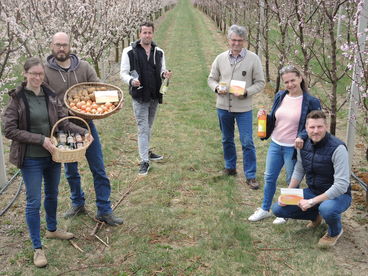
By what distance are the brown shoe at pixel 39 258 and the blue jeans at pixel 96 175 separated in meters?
0.86

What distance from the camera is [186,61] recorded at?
50.2ft

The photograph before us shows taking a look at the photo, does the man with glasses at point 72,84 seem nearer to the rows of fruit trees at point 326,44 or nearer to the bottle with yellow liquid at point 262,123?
the bottle with yellow liquid at point 262,123

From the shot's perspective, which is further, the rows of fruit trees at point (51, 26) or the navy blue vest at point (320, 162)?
the rows of fruit trees at point (51, 26)

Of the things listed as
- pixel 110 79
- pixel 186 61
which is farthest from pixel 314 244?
pixel 186 61

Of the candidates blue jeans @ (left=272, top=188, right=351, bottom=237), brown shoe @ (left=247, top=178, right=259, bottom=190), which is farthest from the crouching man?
brown shoe @ (left=247, top=178, right=259, bottom=190)

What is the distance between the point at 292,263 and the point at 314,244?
42 centimetres

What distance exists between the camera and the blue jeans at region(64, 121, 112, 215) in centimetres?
430

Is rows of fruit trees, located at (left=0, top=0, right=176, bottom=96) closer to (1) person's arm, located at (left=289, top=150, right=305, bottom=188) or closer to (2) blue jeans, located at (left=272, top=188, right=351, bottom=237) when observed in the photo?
(1) person's arm, located at (left=289, top=150, right=305, bottom=188)

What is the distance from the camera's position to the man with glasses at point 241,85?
Answer: 5125mm

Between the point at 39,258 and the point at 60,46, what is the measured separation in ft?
6.38

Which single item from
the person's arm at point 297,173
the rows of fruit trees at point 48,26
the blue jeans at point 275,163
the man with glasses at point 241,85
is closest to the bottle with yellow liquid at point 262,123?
the blue jeans at point 275,163

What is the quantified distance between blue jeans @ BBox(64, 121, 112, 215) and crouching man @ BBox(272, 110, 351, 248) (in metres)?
1.86

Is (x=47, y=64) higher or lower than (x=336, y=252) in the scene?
higher

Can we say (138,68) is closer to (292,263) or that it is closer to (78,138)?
(78,138)
